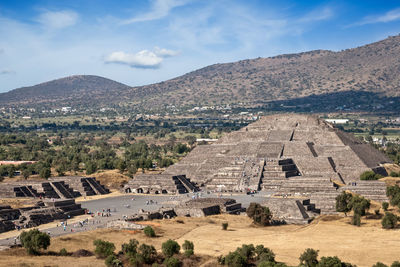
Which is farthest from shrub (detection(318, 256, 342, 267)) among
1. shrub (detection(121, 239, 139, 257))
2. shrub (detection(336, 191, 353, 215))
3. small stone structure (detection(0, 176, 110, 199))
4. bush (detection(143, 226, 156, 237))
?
small stone structure (detection(0, 176, 110, 199))

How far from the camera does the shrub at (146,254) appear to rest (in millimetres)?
46094

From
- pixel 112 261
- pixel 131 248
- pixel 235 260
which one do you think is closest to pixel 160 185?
pixel 131 248

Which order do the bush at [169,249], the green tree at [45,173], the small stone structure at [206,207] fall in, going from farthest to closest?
the green tree at [45,173] < the small stone structure at [206,207] < the bush at [169,249]

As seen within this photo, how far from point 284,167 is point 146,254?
50.9m

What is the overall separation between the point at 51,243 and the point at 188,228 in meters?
14.9

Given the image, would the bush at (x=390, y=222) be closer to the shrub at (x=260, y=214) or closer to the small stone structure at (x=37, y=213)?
the shrub at (x=260, y=214)

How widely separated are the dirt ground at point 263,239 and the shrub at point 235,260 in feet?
4.80

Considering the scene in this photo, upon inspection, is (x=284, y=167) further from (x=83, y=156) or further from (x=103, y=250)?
(x=83, y=156)

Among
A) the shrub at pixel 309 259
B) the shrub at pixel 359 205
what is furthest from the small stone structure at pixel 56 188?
the shrub at pixel 309 259

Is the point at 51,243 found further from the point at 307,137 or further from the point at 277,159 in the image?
the point at 307,137

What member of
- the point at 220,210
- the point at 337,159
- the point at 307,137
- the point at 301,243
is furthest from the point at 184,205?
the point at 307,137

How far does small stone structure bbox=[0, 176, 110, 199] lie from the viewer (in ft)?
270

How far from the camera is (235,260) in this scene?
4419cm

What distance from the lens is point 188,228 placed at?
199ft
